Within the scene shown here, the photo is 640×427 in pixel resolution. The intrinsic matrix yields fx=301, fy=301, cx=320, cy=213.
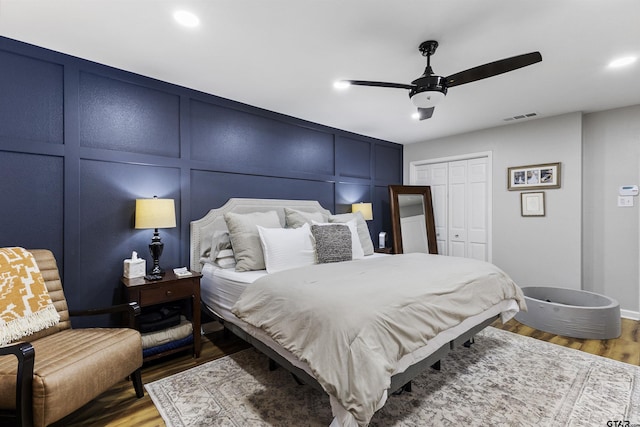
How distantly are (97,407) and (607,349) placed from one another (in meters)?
4.24

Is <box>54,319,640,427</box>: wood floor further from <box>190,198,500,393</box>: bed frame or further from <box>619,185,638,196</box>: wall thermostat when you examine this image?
<box>619,185,638,196</box>: wall thermostat

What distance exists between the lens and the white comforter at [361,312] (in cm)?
148

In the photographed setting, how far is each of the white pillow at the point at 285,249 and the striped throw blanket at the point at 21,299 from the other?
5.11 feet

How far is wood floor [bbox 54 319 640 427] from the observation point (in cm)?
190

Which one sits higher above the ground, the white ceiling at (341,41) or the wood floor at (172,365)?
the white ceiling at (341,41)

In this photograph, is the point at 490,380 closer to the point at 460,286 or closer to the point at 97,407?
the point at 460,286

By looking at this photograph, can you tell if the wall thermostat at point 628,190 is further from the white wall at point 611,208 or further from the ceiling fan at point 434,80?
the ceiling fan at point 434,80

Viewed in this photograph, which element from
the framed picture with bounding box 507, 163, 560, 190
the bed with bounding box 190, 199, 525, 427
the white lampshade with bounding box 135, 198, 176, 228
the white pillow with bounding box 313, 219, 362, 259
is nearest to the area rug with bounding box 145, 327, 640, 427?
the bed with bounding box 190, 199, 525, 427

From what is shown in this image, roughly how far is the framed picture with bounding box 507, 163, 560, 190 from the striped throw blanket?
210 inches

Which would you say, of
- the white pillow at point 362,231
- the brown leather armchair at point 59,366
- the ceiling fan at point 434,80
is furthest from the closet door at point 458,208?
the brown leather armchair at point 59,366

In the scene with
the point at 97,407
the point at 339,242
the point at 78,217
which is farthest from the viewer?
the point at 339,242

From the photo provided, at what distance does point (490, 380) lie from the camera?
231cm

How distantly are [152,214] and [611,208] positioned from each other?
5.24 meters

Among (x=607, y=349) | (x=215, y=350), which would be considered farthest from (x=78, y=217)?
(x=607, y=349)
